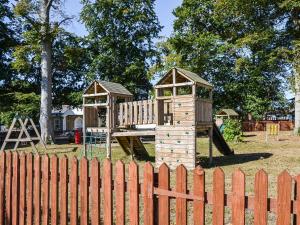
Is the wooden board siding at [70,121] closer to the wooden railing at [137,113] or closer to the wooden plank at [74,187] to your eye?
the wooden railing at [137,113]

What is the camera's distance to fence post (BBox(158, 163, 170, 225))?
3430 mm

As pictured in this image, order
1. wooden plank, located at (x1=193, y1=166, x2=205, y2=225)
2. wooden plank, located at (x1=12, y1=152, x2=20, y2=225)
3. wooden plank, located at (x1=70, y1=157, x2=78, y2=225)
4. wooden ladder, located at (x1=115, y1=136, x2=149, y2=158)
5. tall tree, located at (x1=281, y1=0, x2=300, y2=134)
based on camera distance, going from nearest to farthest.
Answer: wooden plank, located at (x1=193, y1=166, x2=205, y2=225), wooden plank, located at (x1=70, y1=157, x2=78, y2=225), wooden plank, located at (x1=12, y1=152, x2=20, y2=225), wooden ladder, located at (x1=115, y1=136, x2=149, y2=158), tall tree, located at (x1=281, y1=0, x2=300, y2=134)

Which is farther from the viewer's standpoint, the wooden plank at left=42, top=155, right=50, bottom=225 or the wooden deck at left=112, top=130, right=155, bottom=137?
the wooden deck at left=112, top=130, right=155, bottom=137

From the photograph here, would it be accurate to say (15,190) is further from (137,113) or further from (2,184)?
(137,113)

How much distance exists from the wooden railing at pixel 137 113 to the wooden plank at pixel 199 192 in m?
11.4

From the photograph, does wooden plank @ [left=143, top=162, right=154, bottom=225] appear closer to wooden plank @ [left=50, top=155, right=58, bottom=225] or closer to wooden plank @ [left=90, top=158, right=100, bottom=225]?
wooden plank @ [left=90, top=158, right=100, bottom=225]

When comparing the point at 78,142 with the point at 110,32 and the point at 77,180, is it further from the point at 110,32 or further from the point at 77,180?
the point at 77,180

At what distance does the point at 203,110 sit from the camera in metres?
14.5

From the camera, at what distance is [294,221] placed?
2.87 m

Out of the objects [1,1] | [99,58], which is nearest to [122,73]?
[99,58]

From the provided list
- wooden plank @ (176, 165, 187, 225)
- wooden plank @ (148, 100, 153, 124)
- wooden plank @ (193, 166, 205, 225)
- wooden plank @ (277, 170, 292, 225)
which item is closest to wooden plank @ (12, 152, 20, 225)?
wooden plank @ (176, 165, 187, 225)

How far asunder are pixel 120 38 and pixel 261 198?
33787 millimetres

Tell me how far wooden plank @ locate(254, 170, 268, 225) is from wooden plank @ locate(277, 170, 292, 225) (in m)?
0.11

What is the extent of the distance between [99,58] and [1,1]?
30.8 ft
